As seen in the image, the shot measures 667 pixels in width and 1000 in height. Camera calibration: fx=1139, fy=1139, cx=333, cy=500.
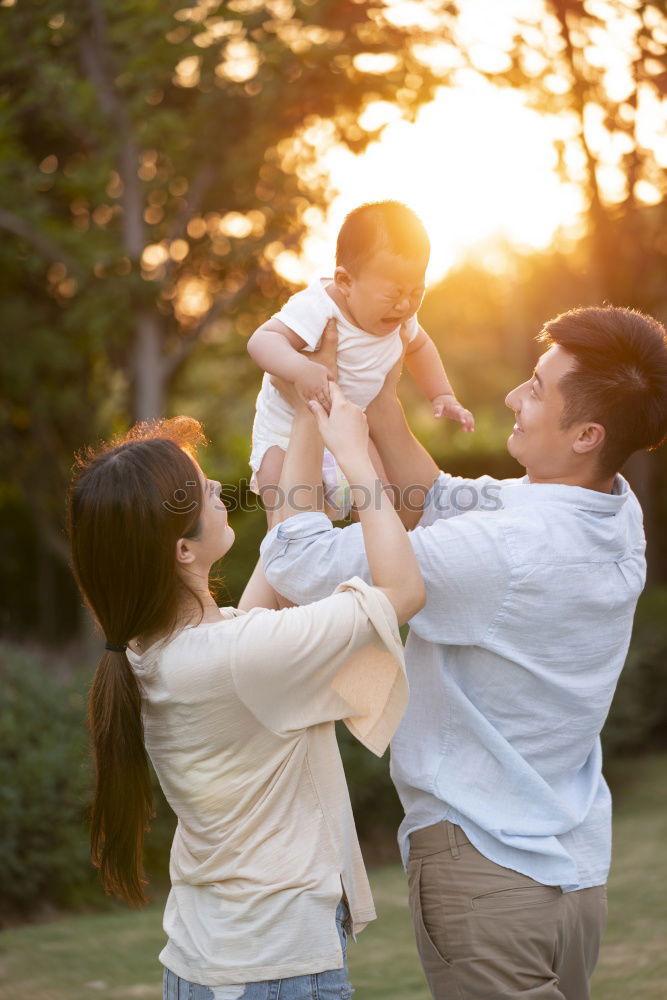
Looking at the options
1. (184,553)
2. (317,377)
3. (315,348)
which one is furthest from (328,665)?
(315,348)

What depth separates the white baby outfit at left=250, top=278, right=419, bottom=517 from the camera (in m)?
2.80

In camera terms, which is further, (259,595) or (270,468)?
(270,468)

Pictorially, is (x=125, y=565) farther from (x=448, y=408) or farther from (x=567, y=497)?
(x=448, y=408)

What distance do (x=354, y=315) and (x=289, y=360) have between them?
15.1 inches

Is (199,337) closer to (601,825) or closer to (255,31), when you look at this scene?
(255,31)

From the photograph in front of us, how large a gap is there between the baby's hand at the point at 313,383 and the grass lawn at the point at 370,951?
326cm

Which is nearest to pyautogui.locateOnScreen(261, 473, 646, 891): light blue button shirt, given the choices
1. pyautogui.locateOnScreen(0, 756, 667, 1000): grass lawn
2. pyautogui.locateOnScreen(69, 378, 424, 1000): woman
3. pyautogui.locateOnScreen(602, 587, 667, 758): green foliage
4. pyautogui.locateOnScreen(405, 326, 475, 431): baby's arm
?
pyautogui.locateOnScreen(69, 378, 424, 1000): woman

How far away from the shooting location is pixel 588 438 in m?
2.27

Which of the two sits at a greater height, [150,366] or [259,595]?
[150,366]

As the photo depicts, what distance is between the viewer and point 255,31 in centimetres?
948

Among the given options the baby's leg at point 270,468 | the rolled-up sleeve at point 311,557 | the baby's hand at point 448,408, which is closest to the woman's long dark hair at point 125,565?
the rolled-up sleeve at point 311,557

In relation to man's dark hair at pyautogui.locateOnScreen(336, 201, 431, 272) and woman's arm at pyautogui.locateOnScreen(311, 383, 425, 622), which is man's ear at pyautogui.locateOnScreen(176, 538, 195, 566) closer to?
woman's arm at pyautogui.locateOnScreen(311, 383, 425, 622)

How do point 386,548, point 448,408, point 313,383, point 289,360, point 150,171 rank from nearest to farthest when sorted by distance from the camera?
point 386,548, point 313,383, point 289,360, point 448,408, point 150,171

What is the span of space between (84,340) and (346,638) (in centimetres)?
1074
